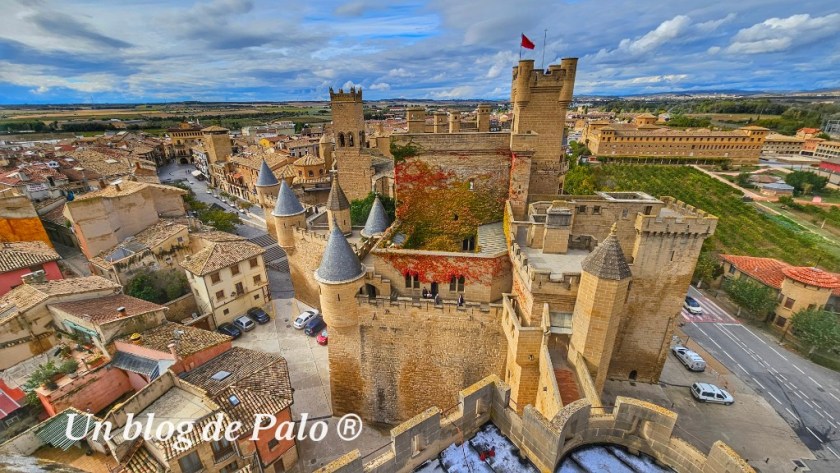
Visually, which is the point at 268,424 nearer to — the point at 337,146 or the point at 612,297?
the point at 612,297

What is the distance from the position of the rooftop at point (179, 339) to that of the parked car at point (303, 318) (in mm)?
7744

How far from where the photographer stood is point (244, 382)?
54.6 feet

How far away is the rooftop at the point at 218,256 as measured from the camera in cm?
2623

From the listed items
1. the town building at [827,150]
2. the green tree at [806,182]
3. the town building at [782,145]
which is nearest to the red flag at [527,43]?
the green tree at [806,182]

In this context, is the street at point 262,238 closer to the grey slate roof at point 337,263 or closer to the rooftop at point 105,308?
the rooftop at point 105,308

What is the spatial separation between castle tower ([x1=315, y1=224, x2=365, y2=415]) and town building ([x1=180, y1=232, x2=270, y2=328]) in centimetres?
1266

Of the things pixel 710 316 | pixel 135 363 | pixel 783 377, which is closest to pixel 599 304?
pixel 135 363

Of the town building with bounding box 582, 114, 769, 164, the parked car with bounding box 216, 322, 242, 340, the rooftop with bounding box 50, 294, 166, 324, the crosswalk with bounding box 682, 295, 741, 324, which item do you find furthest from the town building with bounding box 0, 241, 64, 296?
the town building with bounding box 582, 114, 769, 164

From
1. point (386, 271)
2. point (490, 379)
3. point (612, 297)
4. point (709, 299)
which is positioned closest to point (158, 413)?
point (386, 271)

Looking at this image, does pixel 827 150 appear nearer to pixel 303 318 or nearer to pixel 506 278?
pixel 506 278

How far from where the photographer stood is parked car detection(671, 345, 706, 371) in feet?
74.0

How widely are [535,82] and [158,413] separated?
25054 mm

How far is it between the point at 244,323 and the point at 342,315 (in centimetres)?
1423

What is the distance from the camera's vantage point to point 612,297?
39.9ft
